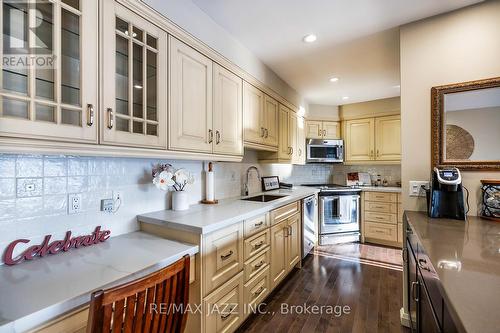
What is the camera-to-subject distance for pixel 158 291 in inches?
31.4

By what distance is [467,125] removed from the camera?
169 cm

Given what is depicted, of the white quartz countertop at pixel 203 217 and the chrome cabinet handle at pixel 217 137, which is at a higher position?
the chrome cabinet handle at pixel 217 137

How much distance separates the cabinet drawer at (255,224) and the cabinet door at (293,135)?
167 cm

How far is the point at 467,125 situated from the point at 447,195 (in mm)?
569

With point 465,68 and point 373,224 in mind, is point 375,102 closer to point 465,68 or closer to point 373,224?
point 373,224

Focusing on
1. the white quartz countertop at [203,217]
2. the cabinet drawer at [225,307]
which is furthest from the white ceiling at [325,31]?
the cabinet drawer at [225,307]

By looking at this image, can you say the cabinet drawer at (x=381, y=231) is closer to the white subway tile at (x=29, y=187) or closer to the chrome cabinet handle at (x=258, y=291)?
the chrome cabinet handle at (x=258, y=291)

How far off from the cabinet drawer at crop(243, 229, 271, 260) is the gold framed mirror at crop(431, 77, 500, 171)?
1.47m

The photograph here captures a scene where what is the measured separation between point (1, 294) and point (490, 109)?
2.84m

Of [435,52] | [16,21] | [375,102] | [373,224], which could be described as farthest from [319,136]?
[16,21]

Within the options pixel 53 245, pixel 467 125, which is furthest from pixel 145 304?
pixel 467 125

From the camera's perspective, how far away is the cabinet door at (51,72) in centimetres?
90

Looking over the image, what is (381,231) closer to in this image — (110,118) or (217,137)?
(217,137)

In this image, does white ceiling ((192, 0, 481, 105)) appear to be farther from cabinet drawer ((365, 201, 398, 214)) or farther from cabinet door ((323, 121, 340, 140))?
cabinet drawer ((365, 201, 398, 214))
